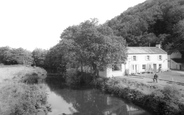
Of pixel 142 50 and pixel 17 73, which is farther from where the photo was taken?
pixel 142 50

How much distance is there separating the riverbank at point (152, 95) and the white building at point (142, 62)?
319 inches

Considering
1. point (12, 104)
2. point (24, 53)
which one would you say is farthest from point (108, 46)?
point (24, 53)

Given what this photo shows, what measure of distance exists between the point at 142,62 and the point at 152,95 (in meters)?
20.7

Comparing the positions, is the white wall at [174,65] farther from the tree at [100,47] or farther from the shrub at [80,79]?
the shrub at [80,79]

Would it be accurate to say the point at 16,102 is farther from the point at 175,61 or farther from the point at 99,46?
the point at 175,61

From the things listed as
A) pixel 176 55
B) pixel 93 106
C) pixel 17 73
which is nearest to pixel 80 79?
pixel 17 73

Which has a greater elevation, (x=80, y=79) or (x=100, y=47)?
(x=100, y=47)

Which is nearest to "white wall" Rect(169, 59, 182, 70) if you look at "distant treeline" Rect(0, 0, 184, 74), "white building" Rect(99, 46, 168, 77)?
"white building" Rect(99, 46, 168, 77)

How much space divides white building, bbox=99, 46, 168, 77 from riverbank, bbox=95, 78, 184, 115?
8.11 meters

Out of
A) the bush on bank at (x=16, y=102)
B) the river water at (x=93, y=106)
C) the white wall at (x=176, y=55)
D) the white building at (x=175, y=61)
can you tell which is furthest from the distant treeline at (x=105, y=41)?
the bush on bank at (x=16, y=102)

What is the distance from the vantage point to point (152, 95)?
60.3 ft

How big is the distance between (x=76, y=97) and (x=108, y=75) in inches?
370

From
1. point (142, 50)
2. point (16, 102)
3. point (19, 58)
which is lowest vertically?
point (16, 102)

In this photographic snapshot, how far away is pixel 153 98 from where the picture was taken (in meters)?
18.0
